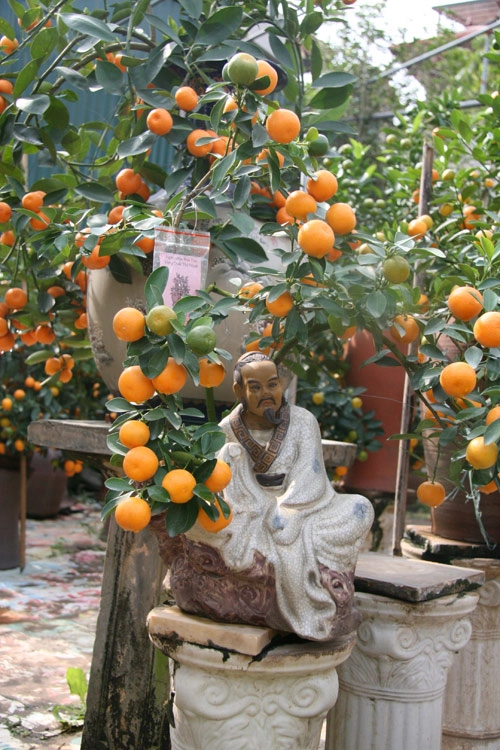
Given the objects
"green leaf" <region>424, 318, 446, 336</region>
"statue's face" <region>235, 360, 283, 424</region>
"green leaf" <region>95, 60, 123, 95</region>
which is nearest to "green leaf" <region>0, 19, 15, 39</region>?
"green leaf" <region>95, 60, 123, 95</region>

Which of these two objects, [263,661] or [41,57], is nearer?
[263,661]

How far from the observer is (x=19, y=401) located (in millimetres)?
4184

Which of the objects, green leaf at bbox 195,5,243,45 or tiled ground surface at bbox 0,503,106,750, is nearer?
green leaf at bbox 195,5,243,45

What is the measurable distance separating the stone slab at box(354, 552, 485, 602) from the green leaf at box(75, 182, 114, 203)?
1.00 meters

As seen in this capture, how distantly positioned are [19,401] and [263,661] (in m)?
3.02

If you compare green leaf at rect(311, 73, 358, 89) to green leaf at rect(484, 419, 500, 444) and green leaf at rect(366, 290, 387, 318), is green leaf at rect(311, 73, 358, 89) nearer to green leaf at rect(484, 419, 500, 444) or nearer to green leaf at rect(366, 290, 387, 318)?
green leaf at rect(366, 290, 387, 318)

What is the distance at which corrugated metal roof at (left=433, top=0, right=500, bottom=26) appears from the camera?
602cm

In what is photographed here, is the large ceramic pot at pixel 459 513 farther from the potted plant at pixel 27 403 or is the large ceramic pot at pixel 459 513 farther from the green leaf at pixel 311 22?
the potted plant at pixel 27 403

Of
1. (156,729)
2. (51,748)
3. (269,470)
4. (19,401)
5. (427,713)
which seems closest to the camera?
(269,470)

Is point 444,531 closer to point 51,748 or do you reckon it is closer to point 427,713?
point 427,713

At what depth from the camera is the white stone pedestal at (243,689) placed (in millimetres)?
1436

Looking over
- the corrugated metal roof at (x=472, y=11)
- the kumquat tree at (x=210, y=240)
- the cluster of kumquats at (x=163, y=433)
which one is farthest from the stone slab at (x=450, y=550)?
the corrugated metal roof at (x=472, y=11)

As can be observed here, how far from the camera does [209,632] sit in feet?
4.70

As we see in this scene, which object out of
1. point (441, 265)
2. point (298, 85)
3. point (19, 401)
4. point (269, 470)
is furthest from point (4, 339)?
point (19, 401)
